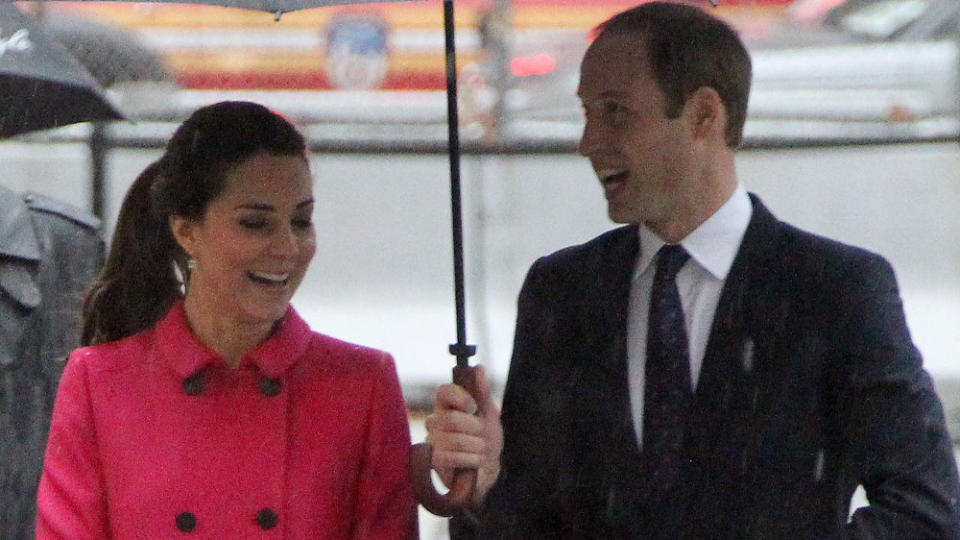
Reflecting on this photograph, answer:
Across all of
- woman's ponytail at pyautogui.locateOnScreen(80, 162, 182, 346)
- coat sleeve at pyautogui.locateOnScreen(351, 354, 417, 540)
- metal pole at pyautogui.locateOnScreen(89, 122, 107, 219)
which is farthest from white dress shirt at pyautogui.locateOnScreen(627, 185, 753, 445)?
metal pole at pyautogui.locateOnScreen(89, 122, 107, 219)

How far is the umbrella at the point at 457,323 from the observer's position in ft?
9.41

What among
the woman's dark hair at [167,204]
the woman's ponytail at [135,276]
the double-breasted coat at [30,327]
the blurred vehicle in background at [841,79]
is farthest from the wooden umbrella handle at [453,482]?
the blurred vehicle in background at [841,79]

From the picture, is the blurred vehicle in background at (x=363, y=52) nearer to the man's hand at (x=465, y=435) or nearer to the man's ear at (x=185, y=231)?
the man's ear at (x=185, y=231)

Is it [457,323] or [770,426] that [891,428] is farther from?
[457,323]

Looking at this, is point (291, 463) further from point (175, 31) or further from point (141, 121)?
point (175, 31)

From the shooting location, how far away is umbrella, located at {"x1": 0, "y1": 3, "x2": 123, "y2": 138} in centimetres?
342

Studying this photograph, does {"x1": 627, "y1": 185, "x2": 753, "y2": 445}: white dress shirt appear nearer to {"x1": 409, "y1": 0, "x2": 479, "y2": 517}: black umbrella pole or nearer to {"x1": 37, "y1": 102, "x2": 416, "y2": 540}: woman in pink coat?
{"x1": 409, "y1": 0, "x2": 479, "y2": 517}: black umbrella pole

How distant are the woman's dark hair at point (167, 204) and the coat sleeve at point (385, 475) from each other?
480 mm

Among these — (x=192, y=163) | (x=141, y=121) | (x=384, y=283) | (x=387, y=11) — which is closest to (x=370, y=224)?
(x=384, y=283)

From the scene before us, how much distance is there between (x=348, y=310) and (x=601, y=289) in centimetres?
591

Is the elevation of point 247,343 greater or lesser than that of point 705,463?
greater

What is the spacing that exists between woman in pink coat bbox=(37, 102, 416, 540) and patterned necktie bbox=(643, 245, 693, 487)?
0.46 m

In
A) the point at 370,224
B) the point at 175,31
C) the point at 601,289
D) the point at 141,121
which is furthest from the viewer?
the point at 370,224

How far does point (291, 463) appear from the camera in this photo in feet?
9.72
